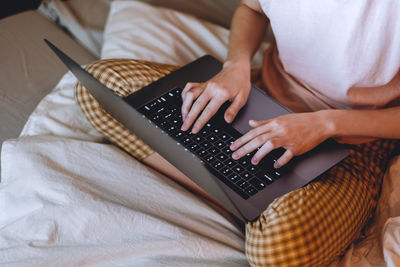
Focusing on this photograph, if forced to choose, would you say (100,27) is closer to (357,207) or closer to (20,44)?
(20,44)

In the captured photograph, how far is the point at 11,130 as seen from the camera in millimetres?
1001

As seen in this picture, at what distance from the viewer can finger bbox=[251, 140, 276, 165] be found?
73 centimetres

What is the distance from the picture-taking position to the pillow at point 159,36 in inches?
45.0

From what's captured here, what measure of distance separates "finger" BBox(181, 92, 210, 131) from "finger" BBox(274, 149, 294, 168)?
19 centimetres

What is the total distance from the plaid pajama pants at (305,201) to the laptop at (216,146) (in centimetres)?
3

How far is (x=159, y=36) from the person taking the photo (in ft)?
3.90

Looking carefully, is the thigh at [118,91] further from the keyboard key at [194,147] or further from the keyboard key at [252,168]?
the keyboard key at [252,168]

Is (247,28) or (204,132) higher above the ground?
(247,28)

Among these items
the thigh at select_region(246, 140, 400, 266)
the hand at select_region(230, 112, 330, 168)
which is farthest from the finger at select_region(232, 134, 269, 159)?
the thigh at select_region(246, 140, 400, 266)

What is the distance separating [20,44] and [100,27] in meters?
0.26

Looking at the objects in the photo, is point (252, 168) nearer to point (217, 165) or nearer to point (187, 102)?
point (217, 165)

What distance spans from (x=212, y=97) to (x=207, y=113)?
0.05 m

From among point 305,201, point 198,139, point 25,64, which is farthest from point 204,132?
point 25,64

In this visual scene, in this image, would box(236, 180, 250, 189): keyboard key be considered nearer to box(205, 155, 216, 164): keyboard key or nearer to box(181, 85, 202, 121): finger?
box(205, 155, 216, 164): keyboard key
